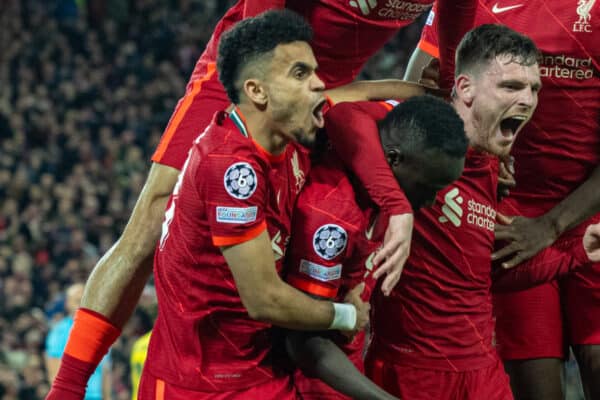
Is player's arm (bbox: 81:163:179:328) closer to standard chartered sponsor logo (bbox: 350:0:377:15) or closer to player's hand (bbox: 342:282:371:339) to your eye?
player's hand (bbox: 342:282:371:339)

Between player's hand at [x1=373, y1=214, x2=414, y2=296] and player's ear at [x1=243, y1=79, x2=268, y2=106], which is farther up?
player's ear at [x1=243, y1=79, x2=268, y2=106]

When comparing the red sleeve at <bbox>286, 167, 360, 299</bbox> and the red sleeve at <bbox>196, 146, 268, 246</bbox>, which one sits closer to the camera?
the red sleeve at <bbox>196, 146, 268, 246</bbox>

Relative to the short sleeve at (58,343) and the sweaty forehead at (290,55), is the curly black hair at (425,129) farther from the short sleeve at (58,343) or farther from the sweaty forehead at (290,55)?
the short sleeve at (58,343)

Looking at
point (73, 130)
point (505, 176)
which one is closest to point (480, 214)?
point (505, 176)

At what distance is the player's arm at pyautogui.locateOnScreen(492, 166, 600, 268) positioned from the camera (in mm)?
3840

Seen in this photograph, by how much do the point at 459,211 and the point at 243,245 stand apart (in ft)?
3.45

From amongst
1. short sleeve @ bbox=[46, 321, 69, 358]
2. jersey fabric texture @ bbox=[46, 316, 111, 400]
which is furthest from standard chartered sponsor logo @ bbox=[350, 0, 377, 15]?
short sleeve @ bbox=[46, 321, 69, 358]

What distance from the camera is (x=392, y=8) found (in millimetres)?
3871

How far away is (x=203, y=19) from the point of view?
1719 centimetres

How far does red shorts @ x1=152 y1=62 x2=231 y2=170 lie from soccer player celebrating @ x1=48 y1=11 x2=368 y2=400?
21.1 inches

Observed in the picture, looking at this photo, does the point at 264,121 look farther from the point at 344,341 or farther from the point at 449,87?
the point at 449,87

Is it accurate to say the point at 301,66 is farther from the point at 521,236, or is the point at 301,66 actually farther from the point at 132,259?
the point at 521,236

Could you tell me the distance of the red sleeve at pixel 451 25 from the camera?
3.75 metres

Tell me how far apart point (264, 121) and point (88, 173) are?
→ 34.2ft
